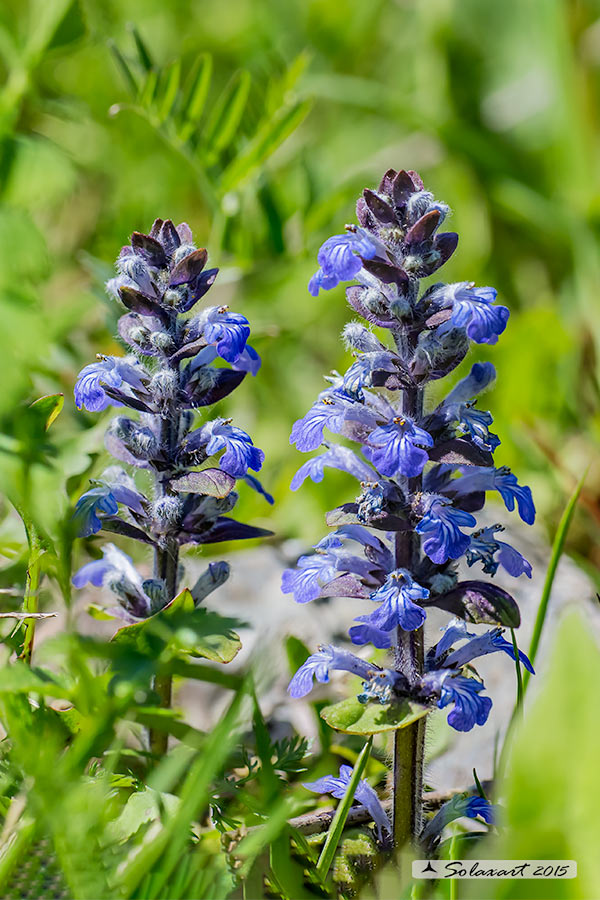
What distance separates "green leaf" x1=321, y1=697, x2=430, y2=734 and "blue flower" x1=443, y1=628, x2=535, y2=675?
0.53 feet

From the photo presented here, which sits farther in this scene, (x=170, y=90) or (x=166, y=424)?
(x=170, y=90)

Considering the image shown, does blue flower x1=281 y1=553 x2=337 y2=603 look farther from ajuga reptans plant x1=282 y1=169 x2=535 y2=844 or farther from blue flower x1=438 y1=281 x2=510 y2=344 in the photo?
blue flower x1=438 y1=281 x2=510 y2=344

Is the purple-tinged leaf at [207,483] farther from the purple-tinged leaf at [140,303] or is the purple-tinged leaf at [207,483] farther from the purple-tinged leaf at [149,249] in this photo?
the purple-tinged leaf at [149,249]

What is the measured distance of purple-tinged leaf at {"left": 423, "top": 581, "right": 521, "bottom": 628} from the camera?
169 cm

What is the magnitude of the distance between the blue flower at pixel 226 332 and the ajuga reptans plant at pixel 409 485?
19 centimetres

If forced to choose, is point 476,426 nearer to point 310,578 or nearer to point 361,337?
point 361,337

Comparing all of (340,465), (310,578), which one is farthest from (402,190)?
(310,578)

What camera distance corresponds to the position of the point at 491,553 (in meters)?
1.76

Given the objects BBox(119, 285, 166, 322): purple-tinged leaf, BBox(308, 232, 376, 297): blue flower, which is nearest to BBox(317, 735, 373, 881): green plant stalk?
BBox(308, 232, 376, 297): blue flower

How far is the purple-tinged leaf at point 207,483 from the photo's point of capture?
1787 mm

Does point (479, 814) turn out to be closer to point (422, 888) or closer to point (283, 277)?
point (422, 888)

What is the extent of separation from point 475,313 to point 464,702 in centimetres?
72

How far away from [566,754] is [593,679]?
4.3 inches

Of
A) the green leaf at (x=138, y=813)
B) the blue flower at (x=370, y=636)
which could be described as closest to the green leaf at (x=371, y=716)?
the blue flower at (x=370, y=636)
